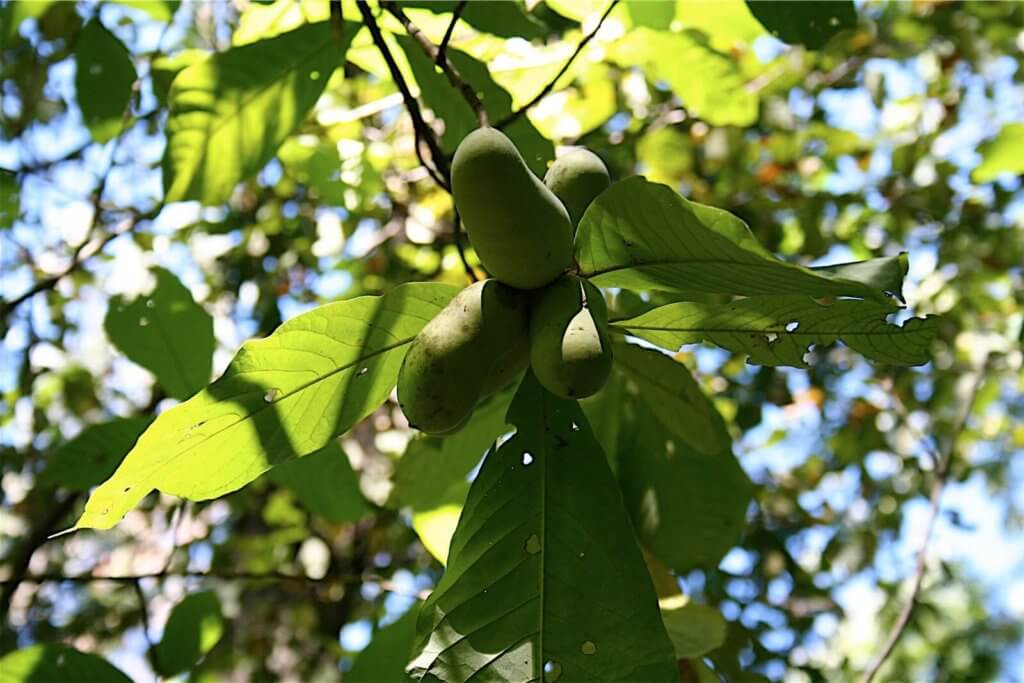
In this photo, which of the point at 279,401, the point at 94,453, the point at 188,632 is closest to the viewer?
the point at 279,401

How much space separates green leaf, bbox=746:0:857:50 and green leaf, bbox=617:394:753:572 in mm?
643

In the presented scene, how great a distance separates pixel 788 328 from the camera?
3.60ft

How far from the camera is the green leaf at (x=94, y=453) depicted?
1678 millimetres

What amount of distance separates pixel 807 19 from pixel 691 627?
98 centimetres

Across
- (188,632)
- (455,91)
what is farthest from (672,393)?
(188,632)

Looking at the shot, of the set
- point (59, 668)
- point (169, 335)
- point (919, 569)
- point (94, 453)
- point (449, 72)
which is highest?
point (449, 72)

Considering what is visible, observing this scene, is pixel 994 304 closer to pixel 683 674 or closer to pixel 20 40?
pixel 683 674

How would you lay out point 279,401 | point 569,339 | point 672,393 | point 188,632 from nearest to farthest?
point 569,339, point 279,401, point 672,393, point 188,632

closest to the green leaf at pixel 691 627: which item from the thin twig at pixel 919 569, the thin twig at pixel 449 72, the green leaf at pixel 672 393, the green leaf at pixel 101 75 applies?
the green leaf at pixel 672 393

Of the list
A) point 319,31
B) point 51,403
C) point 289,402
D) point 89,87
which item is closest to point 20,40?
point 51,403

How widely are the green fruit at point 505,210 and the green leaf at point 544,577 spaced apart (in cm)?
21

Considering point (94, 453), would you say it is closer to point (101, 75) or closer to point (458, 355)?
point (101, 75)

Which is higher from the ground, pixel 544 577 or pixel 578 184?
pixel 578 184

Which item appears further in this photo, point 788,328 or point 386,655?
point 386,655
